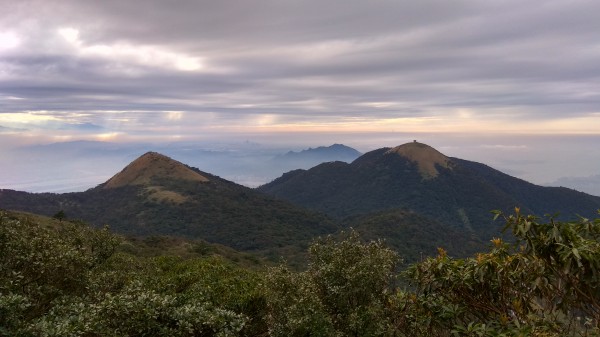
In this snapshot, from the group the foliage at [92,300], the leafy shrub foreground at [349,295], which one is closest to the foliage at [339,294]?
the leafy shrub foreground at [349,295]

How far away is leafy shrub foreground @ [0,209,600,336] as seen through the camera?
13.1 meters

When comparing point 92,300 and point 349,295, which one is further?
point 92,300

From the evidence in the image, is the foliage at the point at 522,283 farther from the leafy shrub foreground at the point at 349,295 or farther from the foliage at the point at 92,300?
the foliage at the point at 92,300

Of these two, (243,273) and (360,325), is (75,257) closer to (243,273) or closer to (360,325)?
(360,325)

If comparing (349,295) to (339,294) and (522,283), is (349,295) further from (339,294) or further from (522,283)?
(522,283)

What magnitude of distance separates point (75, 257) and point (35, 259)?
58.8 inches

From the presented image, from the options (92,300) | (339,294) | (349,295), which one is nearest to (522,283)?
(349,295)

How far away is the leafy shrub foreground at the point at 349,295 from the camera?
1309cm

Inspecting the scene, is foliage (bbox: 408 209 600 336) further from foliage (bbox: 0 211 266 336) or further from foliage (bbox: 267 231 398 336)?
foliage (bbox: 0 211 266 336)

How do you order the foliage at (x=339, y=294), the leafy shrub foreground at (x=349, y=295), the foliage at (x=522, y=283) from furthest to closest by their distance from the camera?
the foliage at (x=339, y=294)
the leafy shrub foreground at (x=349, y=295)
the foliage at (x=522, y=283)

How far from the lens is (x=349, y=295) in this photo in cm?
1794

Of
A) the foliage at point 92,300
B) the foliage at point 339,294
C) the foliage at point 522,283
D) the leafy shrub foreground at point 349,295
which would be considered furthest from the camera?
the foliage at point 339,294

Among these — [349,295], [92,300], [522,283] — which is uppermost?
[522,283]

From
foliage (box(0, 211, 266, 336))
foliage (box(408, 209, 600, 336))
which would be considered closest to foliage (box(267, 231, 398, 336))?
foliage (box(408, 209, 600, 336))
